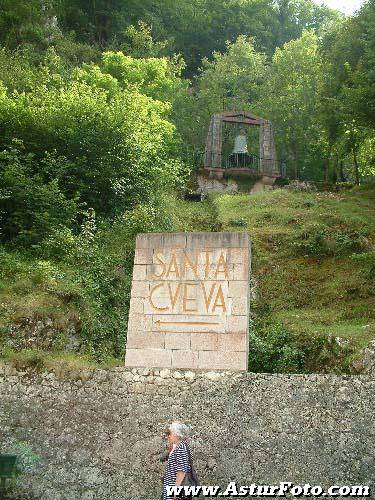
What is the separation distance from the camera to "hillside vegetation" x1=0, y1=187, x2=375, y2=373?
43.3 ft

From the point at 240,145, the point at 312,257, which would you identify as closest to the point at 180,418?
the point at 312,257

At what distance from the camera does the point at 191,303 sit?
1012 centimetres

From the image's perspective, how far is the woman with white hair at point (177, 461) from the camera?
7.22 metres

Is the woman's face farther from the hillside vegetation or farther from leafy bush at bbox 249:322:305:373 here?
leafy bush at bbox 249:322:305:373

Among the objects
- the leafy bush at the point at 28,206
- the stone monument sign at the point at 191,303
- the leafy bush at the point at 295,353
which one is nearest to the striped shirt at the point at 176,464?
the stone monument sign at the point at 191,303

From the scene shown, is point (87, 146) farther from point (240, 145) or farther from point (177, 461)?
point (177, 461)

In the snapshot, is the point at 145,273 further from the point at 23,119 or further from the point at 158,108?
the point at 158,108

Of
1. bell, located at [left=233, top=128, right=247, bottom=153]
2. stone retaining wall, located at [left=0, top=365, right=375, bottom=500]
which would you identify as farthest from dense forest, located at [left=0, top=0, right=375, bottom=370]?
stone retaining wall, located at [left=0, top=365, right=375, bottom=500]

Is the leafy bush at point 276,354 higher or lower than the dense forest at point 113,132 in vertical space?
lower

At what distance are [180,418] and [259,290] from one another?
27.1ft

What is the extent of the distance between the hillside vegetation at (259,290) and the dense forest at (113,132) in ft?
0.19

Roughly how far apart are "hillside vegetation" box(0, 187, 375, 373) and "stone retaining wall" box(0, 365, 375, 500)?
2.48 feet

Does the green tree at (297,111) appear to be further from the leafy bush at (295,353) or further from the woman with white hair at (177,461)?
the woman with white hair at (177,461)

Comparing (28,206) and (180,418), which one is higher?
(28,206)
